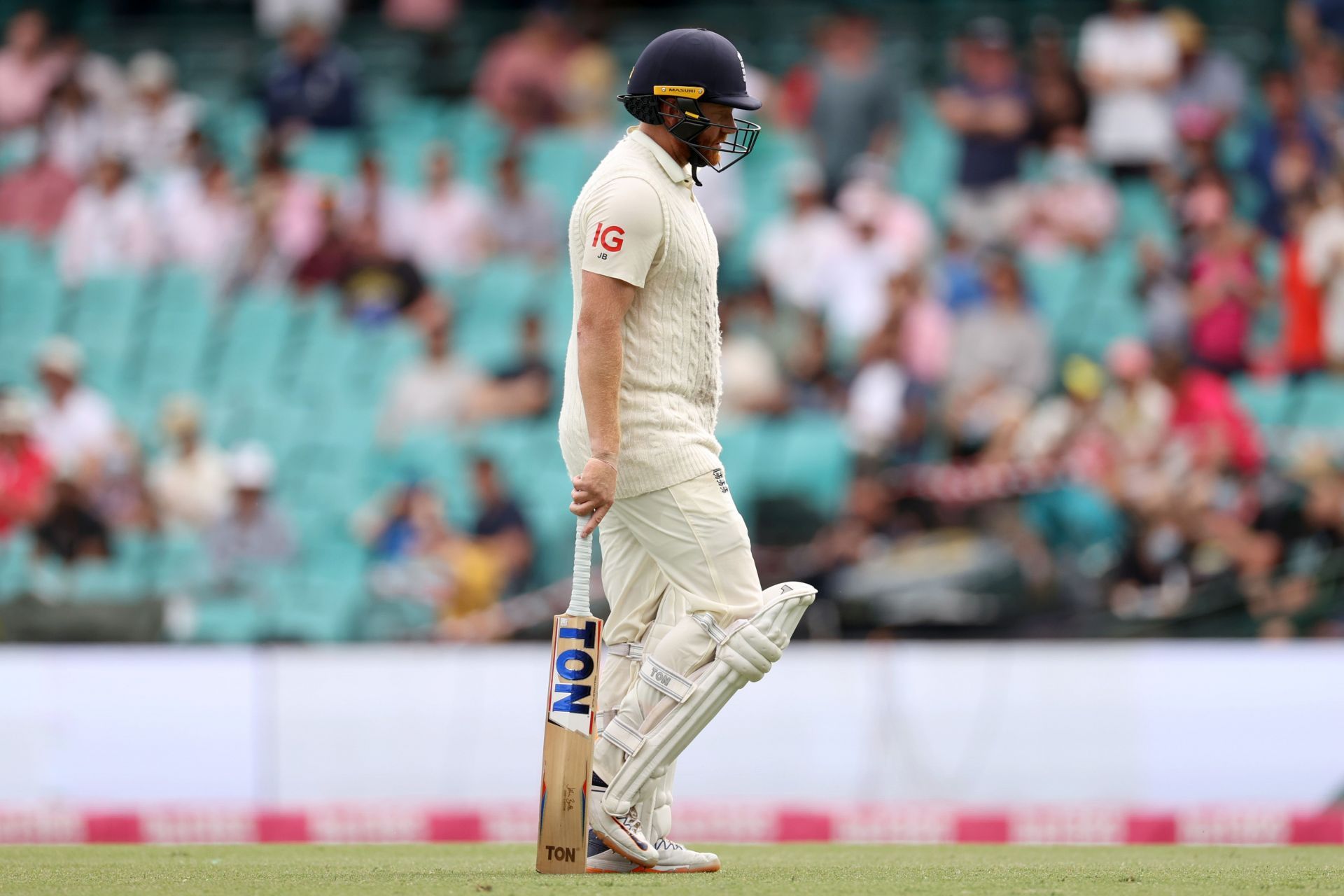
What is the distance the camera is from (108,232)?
48.4ft

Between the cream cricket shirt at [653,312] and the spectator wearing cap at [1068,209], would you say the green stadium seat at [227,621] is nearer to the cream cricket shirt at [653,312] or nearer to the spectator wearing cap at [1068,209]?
the spectator wearing cap at [1068,209]

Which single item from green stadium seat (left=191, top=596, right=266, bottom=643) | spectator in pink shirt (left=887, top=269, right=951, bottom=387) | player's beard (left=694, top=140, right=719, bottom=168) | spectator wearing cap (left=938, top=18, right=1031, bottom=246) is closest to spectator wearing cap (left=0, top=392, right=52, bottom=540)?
green stadium seat (left=191, top=596, right=266, bottom=643)

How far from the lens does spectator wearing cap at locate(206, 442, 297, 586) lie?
11922 millimetres

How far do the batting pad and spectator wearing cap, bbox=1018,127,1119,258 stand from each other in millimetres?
8552

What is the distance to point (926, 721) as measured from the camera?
29.3ft

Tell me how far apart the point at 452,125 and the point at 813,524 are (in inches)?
215

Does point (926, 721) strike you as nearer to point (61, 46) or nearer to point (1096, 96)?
point (1096, 96)

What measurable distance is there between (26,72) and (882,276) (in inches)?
284

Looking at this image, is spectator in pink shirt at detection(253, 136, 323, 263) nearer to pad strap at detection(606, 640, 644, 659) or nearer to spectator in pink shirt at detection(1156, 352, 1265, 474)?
spectator in pink shirt at detection(1156, 352, 1265, 474)

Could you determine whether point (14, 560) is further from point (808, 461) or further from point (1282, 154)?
point (1282, 154)

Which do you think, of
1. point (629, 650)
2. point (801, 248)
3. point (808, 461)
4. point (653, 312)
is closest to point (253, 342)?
point (801, 248)

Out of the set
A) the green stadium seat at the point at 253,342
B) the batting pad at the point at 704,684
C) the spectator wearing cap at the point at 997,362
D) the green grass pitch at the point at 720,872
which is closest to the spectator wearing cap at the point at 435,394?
the green stadium seat at the point at 253,342

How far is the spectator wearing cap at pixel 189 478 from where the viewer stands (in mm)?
12391

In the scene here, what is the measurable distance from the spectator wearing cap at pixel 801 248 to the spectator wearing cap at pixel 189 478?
3708 millimetres
